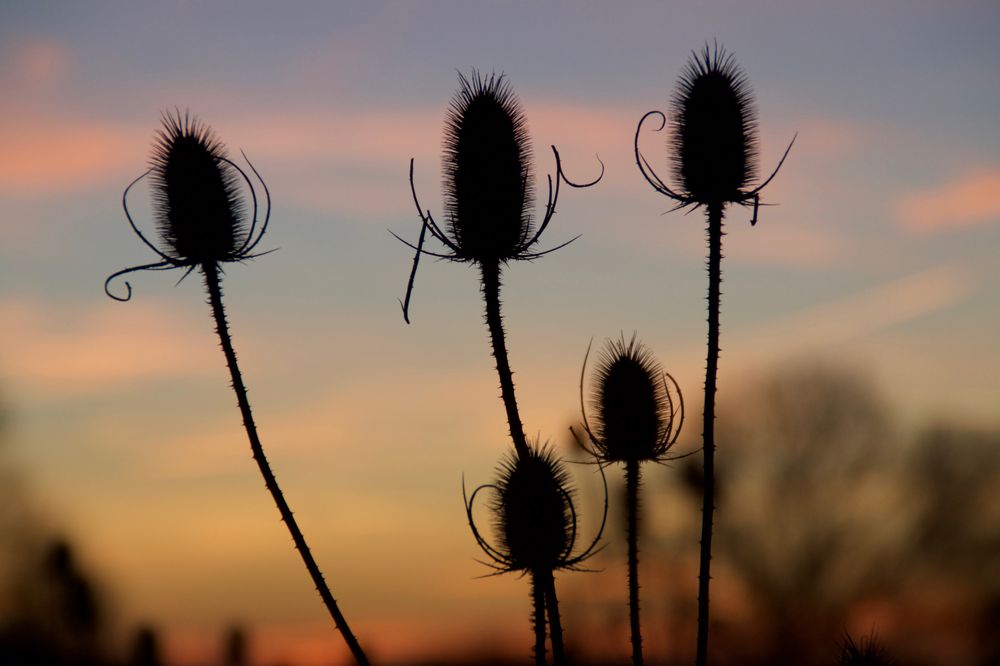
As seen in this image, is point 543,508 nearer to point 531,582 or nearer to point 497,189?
point 531,582

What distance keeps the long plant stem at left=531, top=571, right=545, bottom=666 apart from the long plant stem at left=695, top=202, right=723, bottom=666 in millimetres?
1081

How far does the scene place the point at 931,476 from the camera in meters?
20.0

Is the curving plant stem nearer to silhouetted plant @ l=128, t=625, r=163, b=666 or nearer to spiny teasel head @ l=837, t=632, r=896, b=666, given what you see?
spiny teasel head @ l=837, t=632, r=896, b=666

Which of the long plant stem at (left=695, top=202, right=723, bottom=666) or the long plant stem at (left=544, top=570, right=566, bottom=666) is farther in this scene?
the long plant stem at (left=695, top=202, right=723, bottom=666)

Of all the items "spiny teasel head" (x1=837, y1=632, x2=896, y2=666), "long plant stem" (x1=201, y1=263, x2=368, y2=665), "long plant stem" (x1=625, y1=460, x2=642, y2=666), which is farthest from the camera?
"long plant stem" (x1=625, y1=460, x2=642, y2=666)

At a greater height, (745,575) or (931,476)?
(931,476)

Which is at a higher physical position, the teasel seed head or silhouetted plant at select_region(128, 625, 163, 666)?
the teasel seed head

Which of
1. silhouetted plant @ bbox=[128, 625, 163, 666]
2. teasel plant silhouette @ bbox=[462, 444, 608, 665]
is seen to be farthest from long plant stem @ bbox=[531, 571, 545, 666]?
silhouetted plant @ bbox=[128, 625, 163, 666]

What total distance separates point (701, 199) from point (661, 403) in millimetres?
1867

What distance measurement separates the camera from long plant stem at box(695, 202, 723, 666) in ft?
24.2

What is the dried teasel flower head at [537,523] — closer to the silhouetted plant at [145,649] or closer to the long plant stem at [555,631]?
the long plant stem at [555,631]

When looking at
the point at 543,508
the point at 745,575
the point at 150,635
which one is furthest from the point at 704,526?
the point at 745,575

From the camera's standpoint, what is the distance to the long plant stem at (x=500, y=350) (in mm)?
7238

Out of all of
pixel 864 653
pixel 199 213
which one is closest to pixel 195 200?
pixel 199 213
